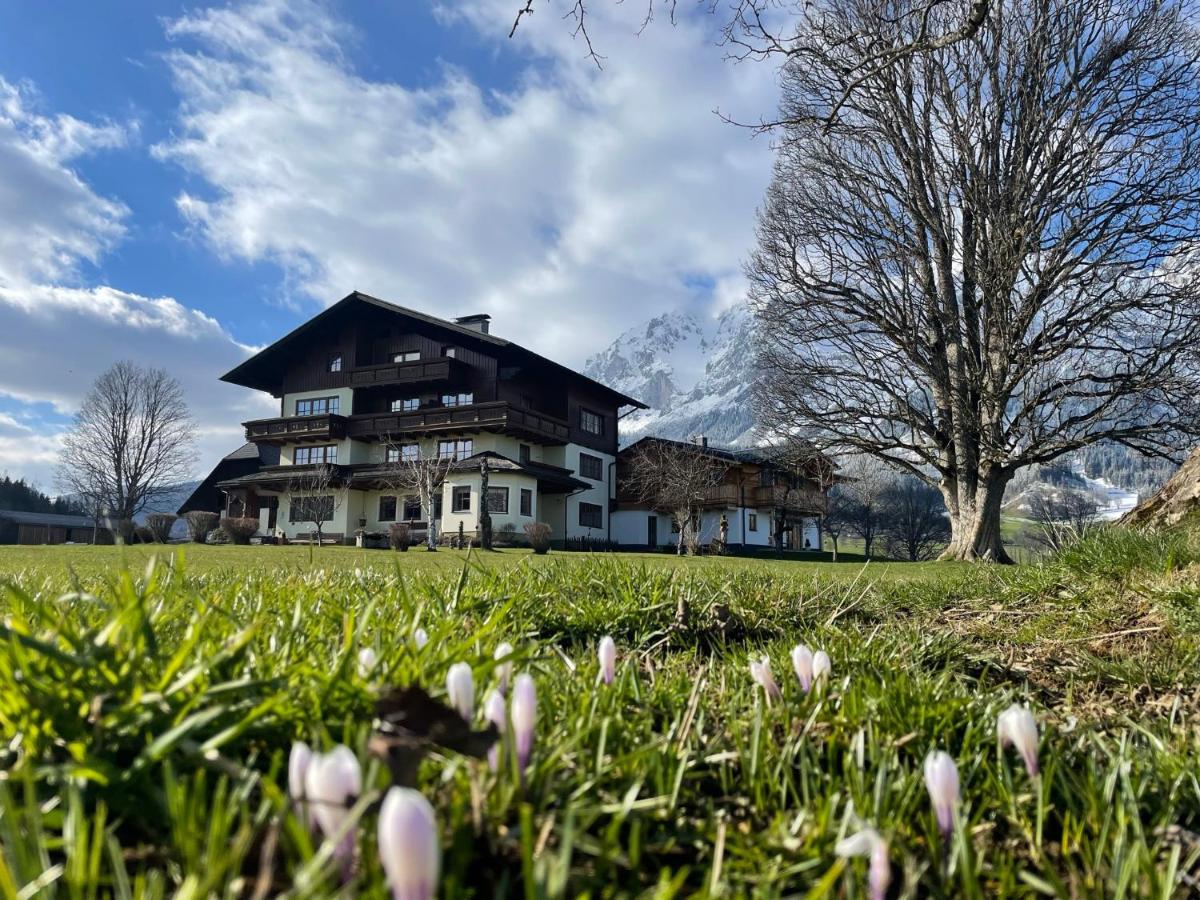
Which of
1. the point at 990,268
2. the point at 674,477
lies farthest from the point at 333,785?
the point at 674,477

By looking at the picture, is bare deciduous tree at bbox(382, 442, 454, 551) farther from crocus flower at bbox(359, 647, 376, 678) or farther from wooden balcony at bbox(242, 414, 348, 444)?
crocus flower at bbox(359, 647, 376, 678)

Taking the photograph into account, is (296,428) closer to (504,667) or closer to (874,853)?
(504,667)

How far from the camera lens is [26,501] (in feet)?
267

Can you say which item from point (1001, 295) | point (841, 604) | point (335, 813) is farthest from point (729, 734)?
point (1001, 295)

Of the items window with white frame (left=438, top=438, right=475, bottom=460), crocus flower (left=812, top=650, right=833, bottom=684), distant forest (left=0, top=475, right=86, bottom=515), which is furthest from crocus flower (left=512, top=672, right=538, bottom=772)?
distant forest (left=0, top=475, right=86, bottom=515)

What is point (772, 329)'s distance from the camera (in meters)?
23.1

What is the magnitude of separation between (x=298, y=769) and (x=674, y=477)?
1651 inches

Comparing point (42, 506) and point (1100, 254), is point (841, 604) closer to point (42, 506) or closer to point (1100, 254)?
point (1100, 254)

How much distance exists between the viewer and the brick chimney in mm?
47091

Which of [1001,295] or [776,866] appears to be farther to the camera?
[1001,295]

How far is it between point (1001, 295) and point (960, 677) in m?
18.5

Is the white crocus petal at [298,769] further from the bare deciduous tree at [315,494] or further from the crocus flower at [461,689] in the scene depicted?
the bare deciduous tree at [315,494]

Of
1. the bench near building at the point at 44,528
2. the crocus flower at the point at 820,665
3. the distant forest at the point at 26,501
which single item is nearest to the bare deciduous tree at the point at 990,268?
the crocus flower at the point at 820,665

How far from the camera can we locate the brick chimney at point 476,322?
1854 inches
